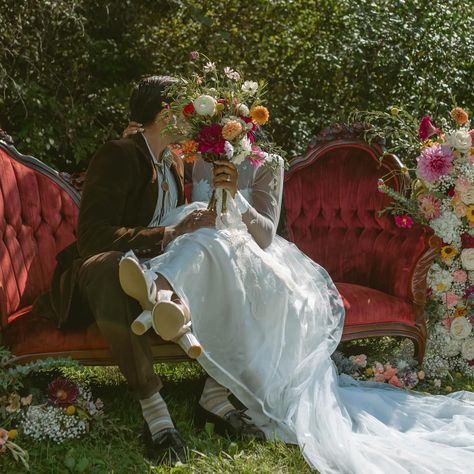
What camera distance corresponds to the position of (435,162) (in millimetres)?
4773

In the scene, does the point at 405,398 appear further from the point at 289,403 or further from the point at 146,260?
the point at 146,260

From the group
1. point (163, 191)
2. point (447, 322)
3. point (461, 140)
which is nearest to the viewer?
point (163, 191)

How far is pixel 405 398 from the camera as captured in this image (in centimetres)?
434

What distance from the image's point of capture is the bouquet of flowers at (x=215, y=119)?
379cm

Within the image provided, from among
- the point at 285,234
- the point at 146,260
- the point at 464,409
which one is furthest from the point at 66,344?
the point at 464,409

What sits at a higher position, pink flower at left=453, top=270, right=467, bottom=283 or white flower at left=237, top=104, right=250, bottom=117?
white flower at left=237, top=104, right=250, bottom=117

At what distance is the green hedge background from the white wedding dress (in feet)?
8.72

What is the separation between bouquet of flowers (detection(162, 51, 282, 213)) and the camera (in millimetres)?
3789

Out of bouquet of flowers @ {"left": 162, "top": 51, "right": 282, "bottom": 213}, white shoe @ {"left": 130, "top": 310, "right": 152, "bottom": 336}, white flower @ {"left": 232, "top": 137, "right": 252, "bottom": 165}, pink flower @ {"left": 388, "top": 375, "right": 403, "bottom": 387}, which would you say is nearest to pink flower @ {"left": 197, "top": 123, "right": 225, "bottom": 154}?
bouquet of flowers @ {"left": 162, "top": 51, "right": 282, "bottom": 213}

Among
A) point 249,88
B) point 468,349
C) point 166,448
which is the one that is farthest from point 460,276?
point 166,448

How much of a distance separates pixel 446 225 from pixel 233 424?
177 cm

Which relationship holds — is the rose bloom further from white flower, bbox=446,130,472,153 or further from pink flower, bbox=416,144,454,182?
white flower, bbox=446,130,472,153

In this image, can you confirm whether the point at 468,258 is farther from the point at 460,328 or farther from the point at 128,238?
→ the point at 128,238

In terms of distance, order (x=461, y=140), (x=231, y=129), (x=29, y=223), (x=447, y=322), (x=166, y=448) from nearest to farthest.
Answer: (x=166, y=448) < (x=231, y=129) < (x=29, y=223) < (x=461, y=140) < (x=447, y=322)
